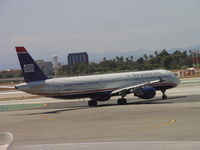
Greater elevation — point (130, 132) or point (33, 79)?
point (33, 79)

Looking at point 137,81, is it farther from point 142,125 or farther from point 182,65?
point 182,65

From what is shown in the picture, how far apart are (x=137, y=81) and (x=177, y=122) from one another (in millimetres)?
23182

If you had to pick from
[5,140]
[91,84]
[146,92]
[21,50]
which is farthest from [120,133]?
[91,84]

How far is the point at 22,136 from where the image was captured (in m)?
25.9

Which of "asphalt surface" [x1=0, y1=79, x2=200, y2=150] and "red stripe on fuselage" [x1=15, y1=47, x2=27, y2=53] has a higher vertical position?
"red stripe on fuselage" [x1=15, y1=47, x2=27, y2=53]

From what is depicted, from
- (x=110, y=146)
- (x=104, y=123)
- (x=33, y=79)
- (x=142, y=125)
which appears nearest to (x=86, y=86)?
(x=33, y=79)

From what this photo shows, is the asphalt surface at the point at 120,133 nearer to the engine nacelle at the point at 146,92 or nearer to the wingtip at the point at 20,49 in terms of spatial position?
the wingtip at the point at 20,49

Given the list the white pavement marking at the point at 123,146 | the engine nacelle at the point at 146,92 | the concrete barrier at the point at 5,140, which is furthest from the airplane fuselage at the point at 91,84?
the concrete barrier at the point at 5,140

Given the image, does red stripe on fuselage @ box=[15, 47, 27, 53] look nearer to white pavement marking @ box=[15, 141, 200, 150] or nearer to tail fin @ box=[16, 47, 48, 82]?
tail fin @ box=[16, 47, 48, 82]

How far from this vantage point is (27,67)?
145ft

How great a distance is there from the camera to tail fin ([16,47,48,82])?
43.8 metres

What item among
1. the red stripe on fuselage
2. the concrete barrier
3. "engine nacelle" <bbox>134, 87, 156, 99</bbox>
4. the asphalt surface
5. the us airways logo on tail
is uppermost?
the red stripe on fuselage

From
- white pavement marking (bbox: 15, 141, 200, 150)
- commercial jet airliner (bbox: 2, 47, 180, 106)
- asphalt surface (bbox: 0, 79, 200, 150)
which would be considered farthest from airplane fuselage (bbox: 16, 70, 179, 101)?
white pavement marking (bbox: 15, 141, 200, 150)

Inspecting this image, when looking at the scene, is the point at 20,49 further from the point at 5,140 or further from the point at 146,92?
the point at 5,140
